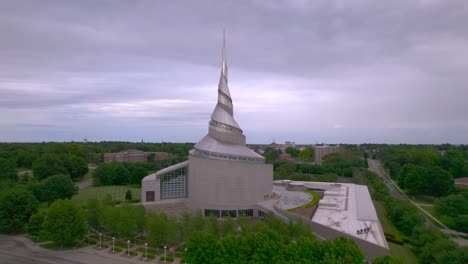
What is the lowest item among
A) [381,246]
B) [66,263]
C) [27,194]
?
[66,263]

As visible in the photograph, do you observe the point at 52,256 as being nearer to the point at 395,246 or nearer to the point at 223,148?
the point at 223,148

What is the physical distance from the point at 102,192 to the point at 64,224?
34884mm

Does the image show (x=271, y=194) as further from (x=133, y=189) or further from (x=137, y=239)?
(x=133, y=189)

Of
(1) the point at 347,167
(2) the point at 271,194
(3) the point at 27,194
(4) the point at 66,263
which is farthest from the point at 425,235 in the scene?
(1) the point at 347,167

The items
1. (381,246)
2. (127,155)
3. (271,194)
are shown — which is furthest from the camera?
(127,155)

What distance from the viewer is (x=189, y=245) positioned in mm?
25062

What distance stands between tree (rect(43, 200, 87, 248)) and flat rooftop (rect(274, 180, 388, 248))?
24637 millimetres

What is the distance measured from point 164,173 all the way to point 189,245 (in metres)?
25.8

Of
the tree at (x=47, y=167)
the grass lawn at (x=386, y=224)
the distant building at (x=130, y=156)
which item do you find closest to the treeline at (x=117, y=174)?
the tree at (x=47, y=167)

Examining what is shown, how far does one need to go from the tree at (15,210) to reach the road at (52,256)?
350 cm

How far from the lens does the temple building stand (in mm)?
41719

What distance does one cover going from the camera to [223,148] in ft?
143

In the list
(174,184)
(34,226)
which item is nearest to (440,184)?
(174,184)

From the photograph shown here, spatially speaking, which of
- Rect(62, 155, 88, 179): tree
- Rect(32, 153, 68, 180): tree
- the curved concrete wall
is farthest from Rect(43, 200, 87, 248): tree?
Rect(62, 155, 88, 179): tree
